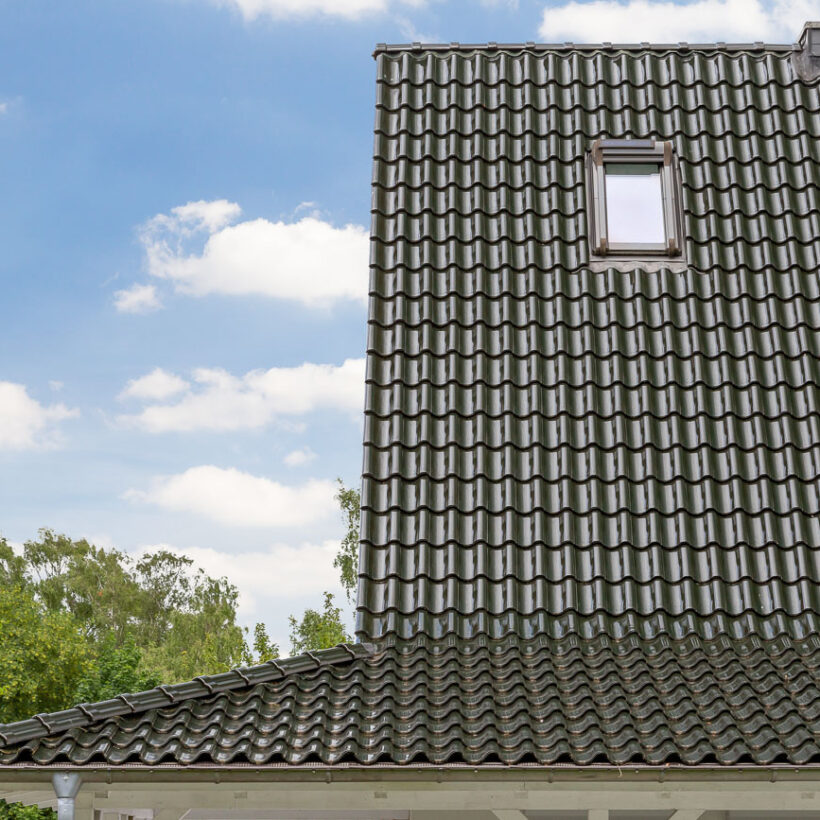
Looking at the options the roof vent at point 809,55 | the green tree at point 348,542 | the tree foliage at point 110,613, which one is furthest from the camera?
the green tree at point 348,542

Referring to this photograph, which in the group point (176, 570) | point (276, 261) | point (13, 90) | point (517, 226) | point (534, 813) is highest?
point (13, 90)

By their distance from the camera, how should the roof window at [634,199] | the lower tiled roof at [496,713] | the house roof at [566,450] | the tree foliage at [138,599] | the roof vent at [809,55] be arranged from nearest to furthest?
1. the lower tiled roof at [496,713]
2. the house roof at [566,450]
3. the roof window at [634,199]
4. the roof vent at [809,55]
5. the tree foliage at [138,599]

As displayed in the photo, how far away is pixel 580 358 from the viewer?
8.55 meters

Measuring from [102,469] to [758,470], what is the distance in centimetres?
7859

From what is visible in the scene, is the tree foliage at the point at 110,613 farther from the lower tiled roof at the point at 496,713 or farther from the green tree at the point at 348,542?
the lower tiled roof at the point at 496,713

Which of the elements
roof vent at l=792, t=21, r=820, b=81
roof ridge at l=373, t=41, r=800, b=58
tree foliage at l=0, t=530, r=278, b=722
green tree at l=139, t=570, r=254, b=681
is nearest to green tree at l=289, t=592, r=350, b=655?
tree foliage at l=0, t=530, r=278, b=722

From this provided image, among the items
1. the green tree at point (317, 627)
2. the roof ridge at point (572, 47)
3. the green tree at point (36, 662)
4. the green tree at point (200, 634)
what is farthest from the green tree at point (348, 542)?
the roof ridge at point (572, 47)

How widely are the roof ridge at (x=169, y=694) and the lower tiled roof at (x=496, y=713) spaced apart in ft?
0.07

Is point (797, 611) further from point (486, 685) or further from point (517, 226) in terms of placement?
point (517, 226)

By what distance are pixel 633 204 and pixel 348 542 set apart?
2618cm

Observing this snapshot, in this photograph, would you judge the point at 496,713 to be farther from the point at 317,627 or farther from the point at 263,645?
the point at 317,627

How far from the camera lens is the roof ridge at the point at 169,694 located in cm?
549

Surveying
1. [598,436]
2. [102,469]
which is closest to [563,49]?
[598,436]

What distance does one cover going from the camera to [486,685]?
6.26m
